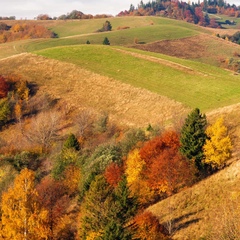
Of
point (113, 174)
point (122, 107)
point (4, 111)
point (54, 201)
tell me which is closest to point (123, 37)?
point (122, 107)

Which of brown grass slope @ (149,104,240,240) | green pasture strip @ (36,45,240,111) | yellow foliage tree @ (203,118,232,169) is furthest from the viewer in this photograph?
green pasture strip @ (36,45,240,111)

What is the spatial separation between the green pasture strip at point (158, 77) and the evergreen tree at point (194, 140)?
1022 inches

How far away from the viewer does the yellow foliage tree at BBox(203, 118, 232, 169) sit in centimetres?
4516

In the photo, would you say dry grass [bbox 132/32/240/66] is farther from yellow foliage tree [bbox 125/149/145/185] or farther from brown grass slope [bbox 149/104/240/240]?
brown grass slope [bbox 149/104/240/240]

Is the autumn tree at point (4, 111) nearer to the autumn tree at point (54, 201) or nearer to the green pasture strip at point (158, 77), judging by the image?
the green pasture strip at point (158, 77)

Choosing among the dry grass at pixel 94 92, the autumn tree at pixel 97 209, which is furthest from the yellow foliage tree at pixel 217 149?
the dry grass at pixel 94 92

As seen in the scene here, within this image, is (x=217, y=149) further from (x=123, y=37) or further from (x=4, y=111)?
(x=123, y=37)

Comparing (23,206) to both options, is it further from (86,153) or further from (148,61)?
(148,61)

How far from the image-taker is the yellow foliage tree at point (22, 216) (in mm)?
31891

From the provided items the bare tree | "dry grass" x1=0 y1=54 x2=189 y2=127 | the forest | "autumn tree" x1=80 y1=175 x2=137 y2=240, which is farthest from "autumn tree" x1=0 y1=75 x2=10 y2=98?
"autumn tree" x1=80 y1=175 x2=137 y2=240

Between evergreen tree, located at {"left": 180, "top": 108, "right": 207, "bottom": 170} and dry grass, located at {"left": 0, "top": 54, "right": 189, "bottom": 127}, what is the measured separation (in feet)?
73.9

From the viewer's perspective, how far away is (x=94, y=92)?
90.2 m

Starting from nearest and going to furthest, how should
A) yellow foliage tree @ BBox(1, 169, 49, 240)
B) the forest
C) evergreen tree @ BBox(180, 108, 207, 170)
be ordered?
yellow foliage tree @ BBox(1, 169, 49, 240)
the forest
evergreen tree @ BBox(180, 108, 207, 170)

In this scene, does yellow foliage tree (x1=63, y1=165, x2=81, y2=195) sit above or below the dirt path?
below
